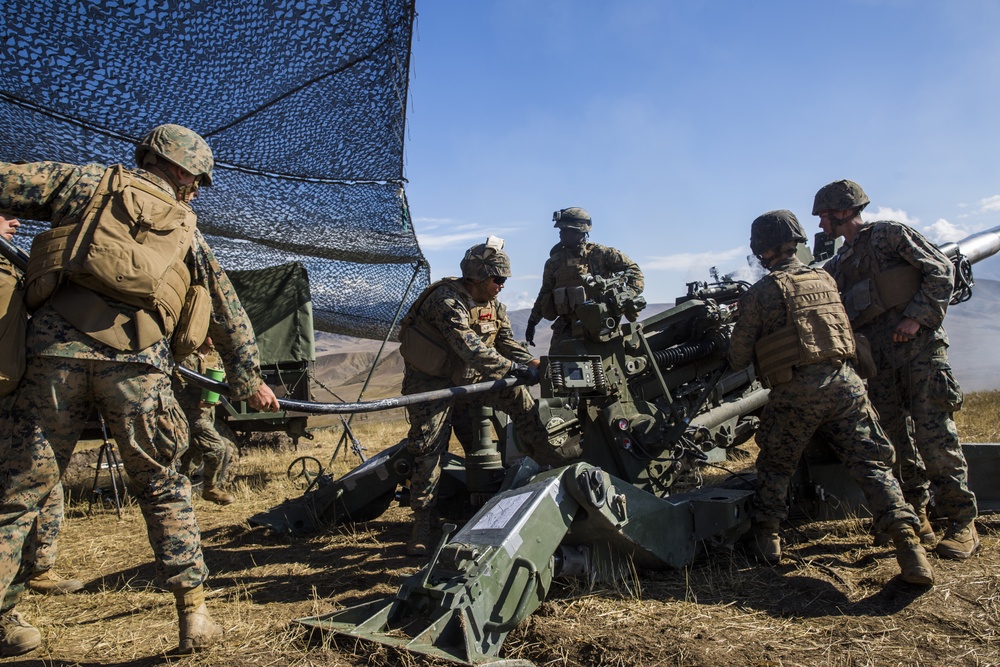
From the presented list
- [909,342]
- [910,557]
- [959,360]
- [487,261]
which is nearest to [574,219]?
[487,261]

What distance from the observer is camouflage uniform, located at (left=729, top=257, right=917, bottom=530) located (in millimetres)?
3645

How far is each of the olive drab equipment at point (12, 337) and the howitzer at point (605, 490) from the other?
1.47m

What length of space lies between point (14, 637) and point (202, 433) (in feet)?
11.4

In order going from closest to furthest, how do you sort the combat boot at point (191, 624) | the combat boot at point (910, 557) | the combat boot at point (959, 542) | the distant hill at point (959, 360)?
the combat boot at point (191, 624)
the combat boot at point (910, 557)
the combat boot at point (959, 542)
the distant hill at point (959, 360)

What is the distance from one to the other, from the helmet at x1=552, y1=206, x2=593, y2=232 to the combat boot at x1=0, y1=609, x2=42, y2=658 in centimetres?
566

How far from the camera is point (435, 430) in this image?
16.0 ft

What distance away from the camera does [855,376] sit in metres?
3.82

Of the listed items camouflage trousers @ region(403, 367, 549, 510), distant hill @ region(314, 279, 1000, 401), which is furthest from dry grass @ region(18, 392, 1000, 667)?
distant hill @ region(314, 279, 1000, 401)

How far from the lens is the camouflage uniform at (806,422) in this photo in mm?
3645

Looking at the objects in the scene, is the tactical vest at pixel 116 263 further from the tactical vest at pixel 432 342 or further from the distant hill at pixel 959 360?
the distant hill at pixel 959 360

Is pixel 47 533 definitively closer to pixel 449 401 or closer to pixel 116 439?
pixel 116 439

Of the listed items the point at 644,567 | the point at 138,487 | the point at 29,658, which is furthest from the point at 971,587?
the point at 29,658

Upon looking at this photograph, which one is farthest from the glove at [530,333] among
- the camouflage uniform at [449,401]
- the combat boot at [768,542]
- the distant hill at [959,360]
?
the distant hill at [959,360]

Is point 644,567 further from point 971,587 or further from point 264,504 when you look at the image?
point 264,504
